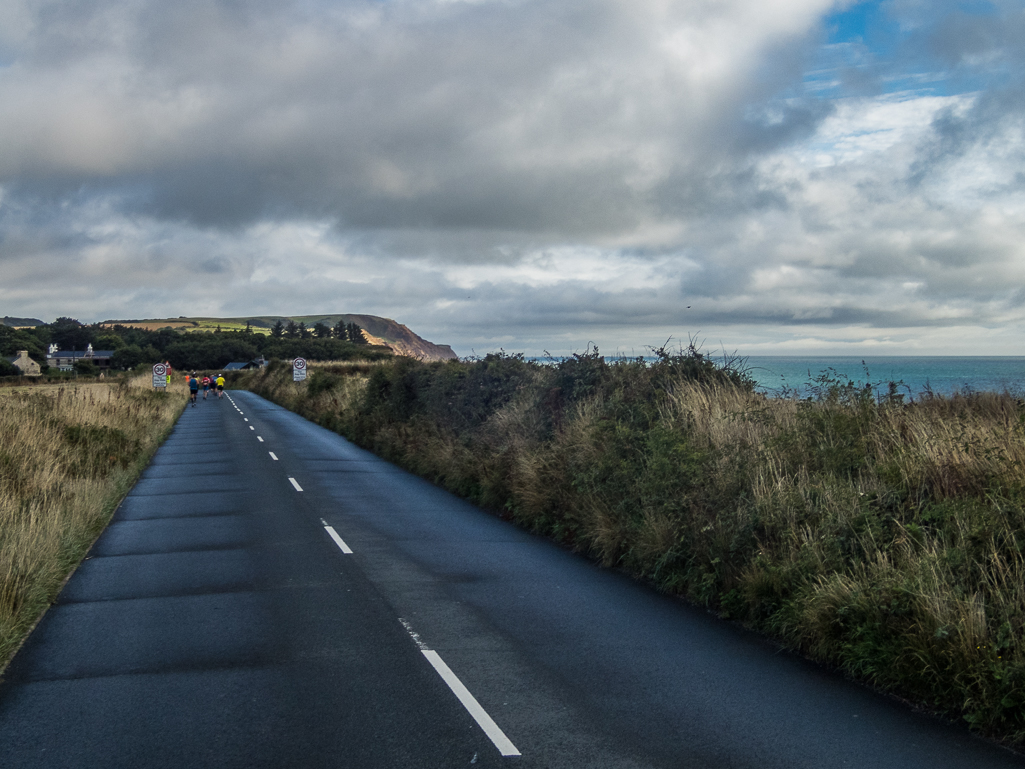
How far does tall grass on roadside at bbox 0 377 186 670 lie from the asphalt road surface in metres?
0.33

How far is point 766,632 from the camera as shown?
6.94 m

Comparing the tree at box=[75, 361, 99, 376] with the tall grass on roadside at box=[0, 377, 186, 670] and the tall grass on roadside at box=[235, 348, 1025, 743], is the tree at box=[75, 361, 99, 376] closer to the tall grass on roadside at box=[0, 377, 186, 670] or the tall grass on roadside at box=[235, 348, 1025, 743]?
the tall grass on roadside at box=[0, 377, 186, 670]

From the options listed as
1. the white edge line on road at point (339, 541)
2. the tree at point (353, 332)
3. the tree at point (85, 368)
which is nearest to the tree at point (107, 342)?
the tree at point (85, 368)

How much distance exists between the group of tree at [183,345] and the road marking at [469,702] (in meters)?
Answer: 124

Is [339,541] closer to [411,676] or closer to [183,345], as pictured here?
[411,676]

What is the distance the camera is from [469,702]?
17.6ft

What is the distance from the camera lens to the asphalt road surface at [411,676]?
466cm

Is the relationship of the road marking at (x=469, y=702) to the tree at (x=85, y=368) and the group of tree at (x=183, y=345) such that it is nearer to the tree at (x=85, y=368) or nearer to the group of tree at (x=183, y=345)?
the group of tree at (x=183, y=345)

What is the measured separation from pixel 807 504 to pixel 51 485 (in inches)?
447

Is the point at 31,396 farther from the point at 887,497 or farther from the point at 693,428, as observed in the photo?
the point at 887,497

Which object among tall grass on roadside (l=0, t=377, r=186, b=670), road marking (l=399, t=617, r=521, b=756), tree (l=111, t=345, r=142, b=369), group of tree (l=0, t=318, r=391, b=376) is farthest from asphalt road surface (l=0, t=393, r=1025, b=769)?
tree (l=111, t=345, r=142, b=369)

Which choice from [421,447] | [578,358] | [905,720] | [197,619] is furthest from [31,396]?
[905,720]

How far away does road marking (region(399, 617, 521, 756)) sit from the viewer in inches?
186

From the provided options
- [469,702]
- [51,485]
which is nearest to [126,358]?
[51,485]
